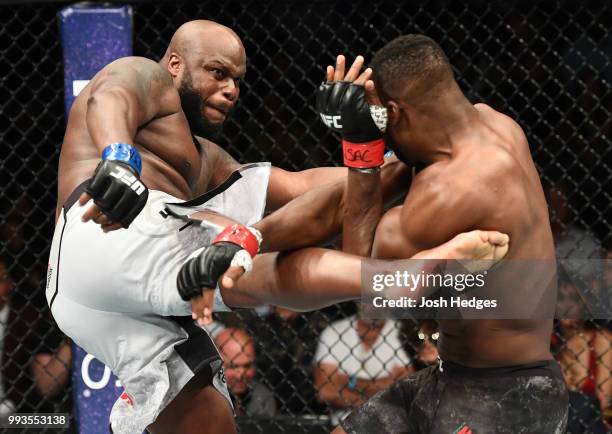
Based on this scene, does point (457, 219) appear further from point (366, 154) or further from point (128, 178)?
point (128, 178)

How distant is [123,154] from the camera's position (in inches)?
68.3

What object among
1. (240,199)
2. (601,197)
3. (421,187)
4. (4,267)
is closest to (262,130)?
(240,199)

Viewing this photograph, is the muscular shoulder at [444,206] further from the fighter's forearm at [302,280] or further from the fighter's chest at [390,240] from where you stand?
the fighter's forearm at [302,280]

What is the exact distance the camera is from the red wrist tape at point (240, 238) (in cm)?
172

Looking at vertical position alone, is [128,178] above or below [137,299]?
above

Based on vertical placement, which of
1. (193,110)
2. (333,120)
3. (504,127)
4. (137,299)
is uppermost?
(504,127)

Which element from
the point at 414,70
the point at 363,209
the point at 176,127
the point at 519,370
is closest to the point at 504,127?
the point at 414,70

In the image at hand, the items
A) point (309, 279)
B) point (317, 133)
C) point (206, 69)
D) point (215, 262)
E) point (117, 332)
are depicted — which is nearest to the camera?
point (215, 262)

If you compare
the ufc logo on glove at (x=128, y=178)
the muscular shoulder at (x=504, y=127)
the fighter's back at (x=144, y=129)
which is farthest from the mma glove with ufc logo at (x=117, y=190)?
the muscular shoulder at (x=504, y=127)

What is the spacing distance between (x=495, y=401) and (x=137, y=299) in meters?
0.77

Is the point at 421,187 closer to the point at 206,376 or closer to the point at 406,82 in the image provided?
the point at 406,82

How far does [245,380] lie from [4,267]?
104cm

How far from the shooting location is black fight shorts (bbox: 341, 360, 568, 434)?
6.06 ft

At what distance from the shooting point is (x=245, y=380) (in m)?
3.13
